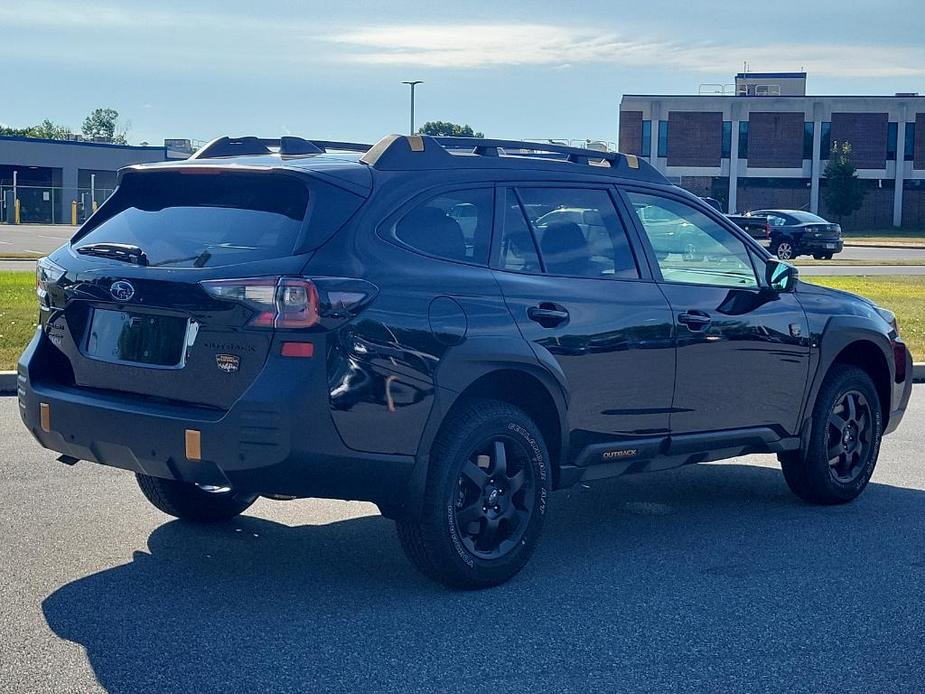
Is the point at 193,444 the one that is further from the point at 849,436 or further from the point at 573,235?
the point at 849,436

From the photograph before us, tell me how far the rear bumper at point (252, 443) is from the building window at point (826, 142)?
77796 millimetres

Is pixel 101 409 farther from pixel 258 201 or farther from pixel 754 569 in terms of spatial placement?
pixel 754 569

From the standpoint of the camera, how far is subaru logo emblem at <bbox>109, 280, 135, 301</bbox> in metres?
5.08

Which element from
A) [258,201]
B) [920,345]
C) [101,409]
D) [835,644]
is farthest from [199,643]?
[920,345]

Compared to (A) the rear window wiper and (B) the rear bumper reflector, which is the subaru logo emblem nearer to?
(A) the rear window wiper

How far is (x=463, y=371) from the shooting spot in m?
5.23

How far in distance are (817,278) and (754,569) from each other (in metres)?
21.7

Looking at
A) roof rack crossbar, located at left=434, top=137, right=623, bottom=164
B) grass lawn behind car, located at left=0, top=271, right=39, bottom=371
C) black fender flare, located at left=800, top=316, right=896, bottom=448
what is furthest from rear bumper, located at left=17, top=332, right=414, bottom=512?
grass lawn behind car, located at left=0, top=271, right=39, bottom=371

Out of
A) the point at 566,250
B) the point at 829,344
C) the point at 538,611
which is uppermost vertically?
the point at 566,250

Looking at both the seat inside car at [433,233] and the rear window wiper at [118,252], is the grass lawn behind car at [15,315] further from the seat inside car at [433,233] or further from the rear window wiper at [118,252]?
the seat inside car at [433,233]

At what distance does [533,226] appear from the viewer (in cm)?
586

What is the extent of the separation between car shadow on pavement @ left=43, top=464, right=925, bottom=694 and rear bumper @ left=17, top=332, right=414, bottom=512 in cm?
53

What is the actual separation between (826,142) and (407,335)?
77942 millimetres

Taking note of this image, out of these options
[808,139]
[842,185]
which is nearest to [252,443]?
[842,185]
